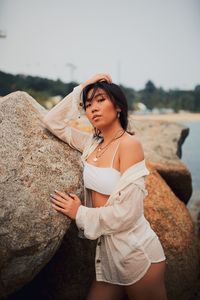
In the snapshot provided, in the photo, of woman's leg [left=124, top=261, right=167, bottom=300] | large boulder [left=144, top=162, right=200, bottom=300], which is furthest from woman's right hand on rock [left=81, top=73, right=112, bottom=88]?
large boulder [left=144, top=162, right=200, bottom=300]

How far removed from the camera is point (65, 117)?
8.61ft

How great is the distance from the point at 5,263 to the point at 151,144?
3.44 meters

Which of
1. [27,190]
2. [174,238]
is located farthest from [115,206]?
[174,238]

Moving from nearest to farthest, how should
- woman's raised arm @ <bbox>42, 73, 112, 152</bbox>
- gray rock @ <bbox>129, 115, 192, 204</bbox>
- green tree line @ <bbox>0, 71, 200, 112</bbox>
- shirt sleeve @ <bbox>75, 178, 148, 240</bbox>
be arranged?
shirt sleeve @ <bbox>75, 178, 148, 240</bbox> < woman's raised arm @ <bbox>42, 73, 112, 152</bbox> < gray rock @ <bbox>129, 115, 192, 204</bbox> < green tree line @ <bbox>0, 71, 200, 112</bbox>

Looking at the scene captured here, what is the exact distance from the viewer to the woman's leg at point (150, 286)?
215cm

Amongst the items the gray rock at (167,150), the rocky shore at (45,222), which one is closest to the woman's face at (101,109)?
the rocky shore at (45,222)

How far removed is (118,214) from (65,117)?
2.95 ft

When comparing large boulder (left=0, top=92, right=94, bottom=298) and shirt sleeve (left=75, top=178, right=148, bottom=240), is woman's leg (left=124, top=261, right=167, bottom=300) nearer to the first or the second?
shirt sleeve (left=75, top=178, right=148, bottom=240)

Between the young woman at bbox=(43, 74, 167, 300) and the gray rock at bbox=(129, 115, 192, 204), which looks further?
the gray rock at bbox=(129, 115, 192, 204)

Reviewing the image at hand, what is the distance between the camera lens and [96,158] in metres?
2.33

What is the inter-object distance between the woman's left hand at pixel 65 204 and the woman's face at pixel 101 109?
0.49m

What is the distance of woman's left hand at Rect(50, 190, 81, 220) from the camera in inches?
88.9

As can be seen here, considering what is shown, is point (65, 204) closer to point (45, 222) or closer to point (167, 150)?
A: point (45, 222)

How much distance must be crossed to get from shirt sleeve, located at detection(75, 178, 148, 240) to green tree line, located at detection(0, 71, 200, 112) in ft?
31.2
